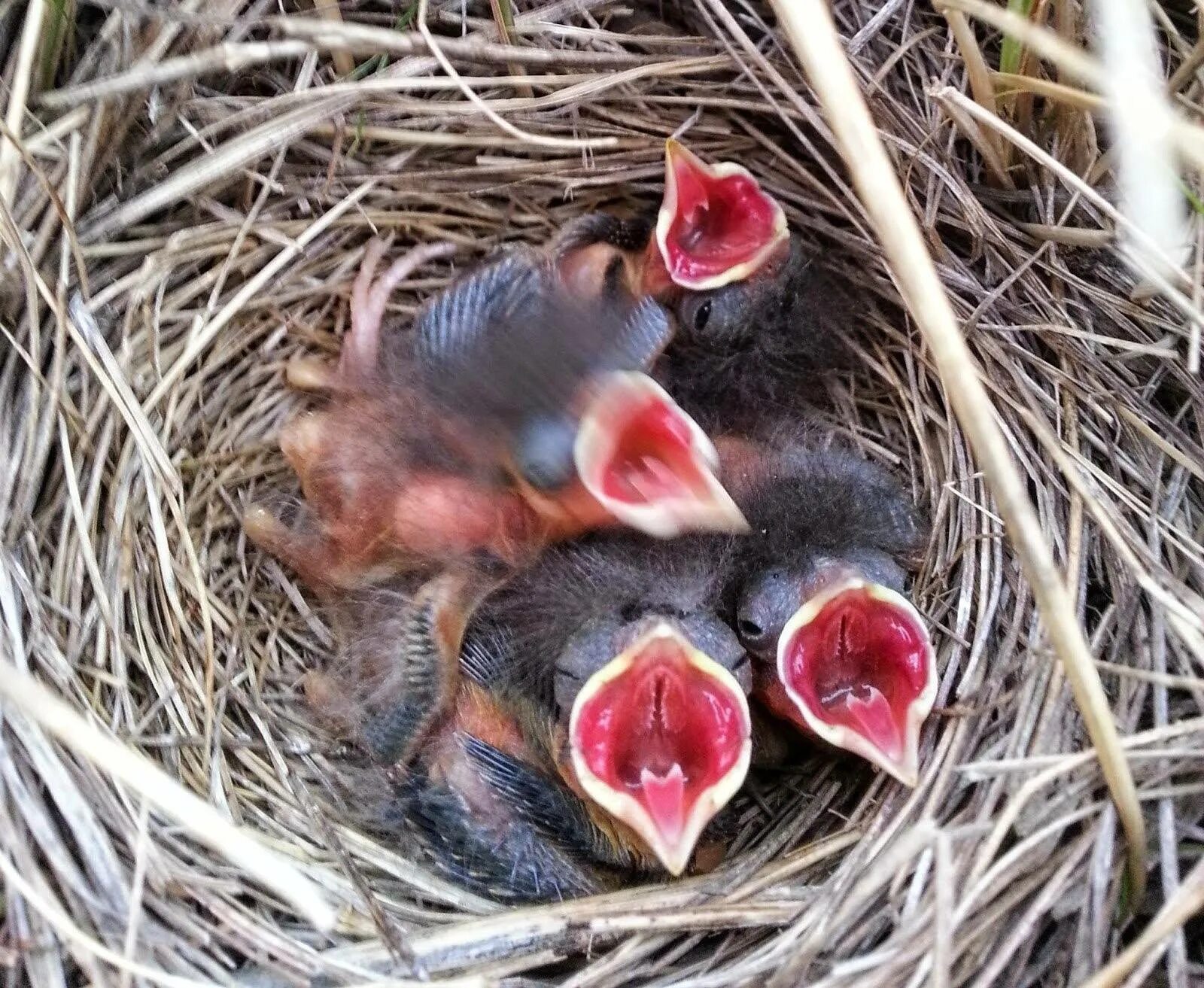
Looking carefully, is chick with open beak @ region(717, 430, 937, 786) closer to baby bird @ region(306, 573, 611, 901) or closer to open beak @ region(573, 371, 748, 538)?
open beak @ region(573, 371, 748, 538)

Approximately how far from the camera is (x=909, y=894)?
0.83 meters

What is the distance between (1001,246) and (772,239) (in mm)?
247

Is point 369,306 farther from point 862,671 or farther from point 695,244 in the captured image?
point 862,671

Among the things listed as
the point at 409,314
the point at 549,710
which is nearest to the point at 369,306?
the point at 409,314

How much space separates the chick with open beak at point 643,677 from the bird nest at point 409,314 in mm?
99

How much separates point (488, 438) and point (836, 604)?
0.39m

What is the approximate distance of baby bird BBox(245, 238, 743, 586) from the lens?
1.01 m

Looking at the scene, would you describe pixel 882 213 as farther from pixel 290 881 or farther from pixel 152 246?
pixel 152 246

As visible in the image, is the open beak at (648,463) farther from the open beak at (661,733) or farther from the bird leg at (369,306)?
the bird leg at (369,306)

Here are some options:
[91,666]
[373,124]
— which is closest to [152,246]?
[373,124]

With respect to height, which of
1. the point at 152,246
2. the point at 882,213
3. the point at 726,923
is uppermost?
the point at 882,213

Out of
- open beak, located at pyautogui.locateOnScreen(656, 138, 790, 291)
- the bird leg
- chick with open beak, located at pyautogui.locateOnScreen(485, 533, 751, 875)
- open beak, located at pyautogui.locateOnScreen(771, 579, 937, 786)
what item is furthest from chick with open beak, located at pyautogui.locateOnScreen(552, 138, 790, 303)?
open beak, located at pyautogui.locateOnScreen(771, 579, 937, 786)

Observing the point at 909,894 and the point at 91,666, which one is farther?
the point at 91,666

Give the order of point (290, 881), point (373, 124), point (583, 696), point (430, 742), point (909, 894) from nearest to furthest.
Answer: point (290, 881), point (909, 894), point (583, 696), point (430, 742), point (373, 124)
